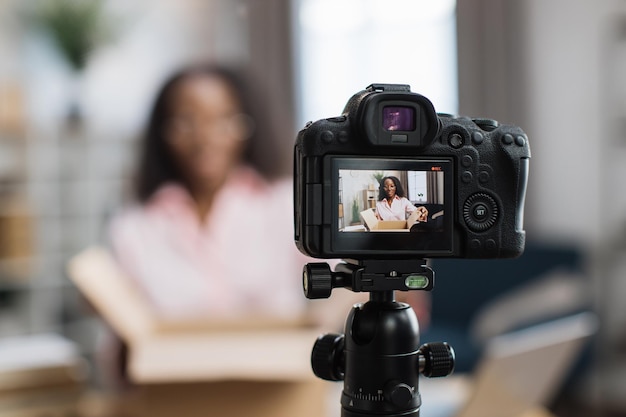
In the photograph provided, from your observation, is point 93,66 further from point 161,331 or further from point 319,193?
point 319,193

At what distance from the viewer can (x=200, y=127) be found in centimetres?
172

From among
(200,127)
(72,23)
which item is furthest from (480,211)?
(72,23)

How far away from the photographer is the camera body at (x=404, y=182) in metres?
0.58

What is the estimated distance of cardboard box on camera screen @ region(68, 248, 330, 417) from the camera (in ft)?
2.73

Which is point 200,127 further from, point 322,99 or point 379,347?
point 322,99

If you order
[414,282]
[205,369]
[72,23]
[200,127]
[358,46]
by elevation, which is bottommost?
[205,369]

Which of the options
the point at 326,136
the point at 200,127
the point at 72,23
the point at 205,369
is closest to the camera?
the point at 326,136

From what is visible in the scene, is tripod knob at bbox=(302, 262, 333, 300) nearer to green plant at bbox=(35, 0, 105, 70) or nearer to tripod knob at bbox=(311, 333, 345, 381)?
tripod knob at bbox=(311, 333, 345, 381)

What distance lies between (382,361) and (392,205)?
125 millimetres

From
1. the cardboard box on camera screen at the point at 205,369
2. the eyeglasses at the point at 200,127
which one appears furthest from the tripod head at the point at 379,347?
the eyeglasses at the point at 200,127

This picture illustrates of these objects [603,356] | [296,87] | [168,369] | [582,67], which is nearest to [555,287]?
[603,356]

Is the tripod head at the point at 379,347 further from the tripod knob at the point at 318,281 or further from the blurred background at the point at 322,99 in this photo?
the blurred background at the point at 322,99

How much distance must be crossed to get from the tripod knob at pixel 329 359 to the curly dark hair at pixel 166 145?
3.70 feet

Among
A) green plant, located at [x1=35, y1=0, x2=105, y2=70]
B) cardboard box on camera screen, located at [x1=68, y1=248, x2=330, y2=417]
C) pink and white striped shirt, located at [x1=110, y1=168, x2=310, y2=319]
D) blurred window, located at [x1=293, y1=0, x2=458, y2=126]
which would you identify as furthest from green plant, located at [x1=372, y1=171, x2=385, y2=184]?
green plant, located at [x1=35, y1=0, x2=105, y2=70]
